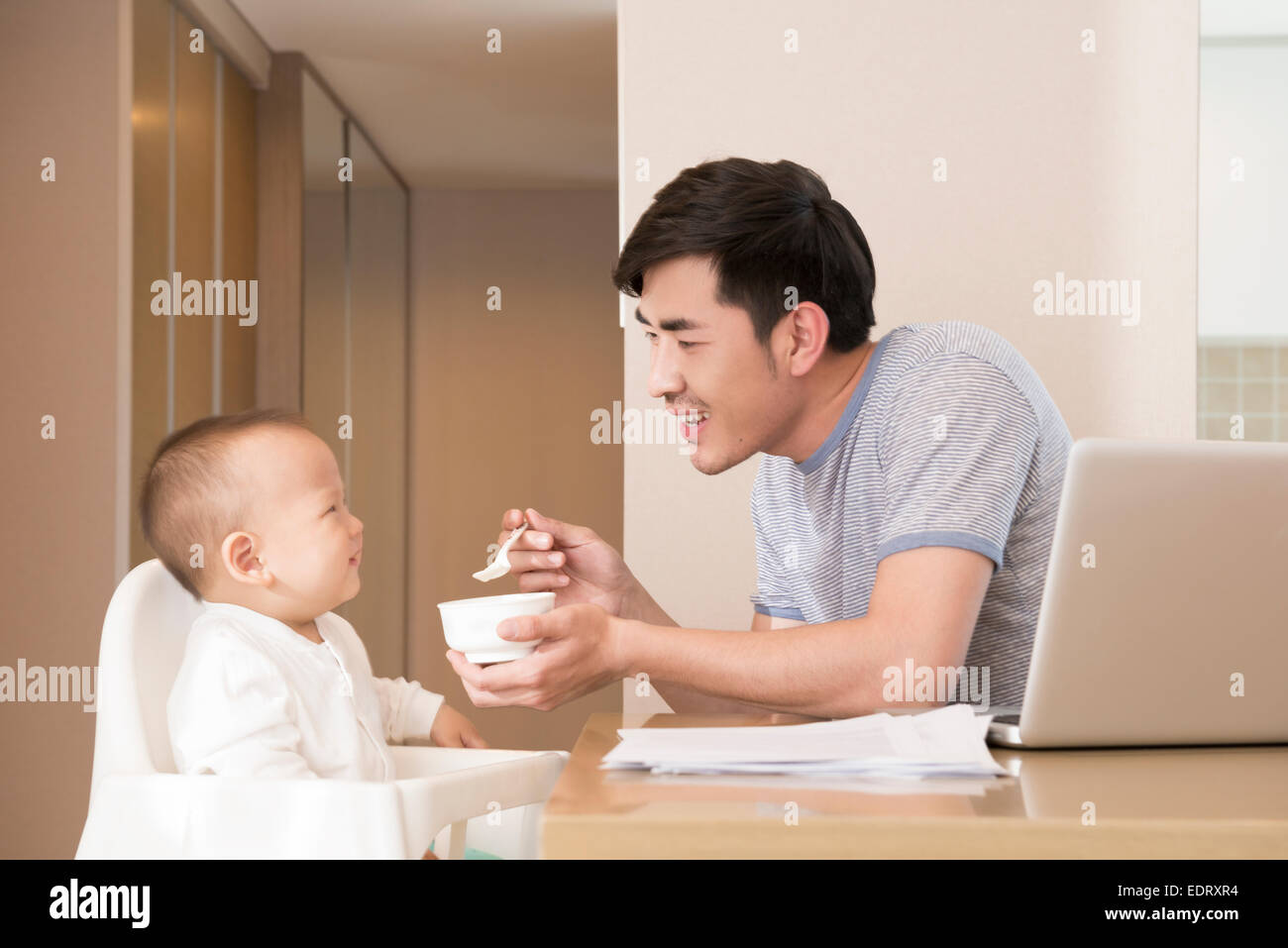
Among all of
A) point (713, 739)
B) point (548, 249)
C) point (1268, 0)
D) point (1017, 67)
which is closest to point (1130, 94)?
point (1017, 67)

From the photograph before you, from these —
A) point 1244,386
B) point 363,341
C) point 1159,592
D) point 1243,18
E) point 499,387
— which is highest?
point 1243,18

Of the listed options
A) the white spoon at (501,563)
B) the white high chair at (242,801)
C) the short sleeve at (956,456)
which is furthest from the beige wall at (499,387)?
the white high chair at (242,801)

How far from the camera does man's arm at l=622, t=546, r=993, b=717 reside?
1034 millimetres

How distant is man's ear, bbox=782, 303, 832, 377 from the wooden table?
78cm

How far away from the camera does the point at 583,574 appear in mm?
1468

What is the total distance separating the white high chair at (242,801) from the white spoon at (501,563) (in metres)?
0.21

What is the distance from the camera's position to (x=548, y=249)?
19.2 ft

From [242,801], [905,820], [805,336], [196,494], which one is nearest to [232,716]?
[242,801]

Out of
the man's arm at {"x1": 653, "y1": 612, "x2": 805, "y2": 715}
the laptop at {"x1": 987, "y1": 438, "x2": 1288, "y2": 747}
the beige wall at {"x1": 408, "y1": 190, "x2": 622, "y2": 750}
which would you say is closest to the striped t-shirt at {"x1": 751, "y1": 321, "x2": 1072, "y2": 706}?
the man's arm at {"x1": 653, "y1": 612, "x2": 805, "y2": 715}

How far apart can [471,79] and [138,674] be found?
3.77 m

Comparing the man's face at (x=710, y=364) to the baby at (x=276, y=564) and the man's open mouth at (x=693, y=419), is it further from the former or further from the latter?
the baby at (x=276, y=564)

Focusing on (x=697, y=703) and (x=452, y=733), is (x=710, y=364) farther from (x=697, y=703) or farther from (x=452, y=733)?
(x=452, y=733)

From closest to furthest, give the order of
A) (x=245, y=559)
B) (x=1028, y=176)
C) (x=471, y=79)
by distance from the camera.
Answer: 1. (x=245, y=559)
2. (x=1028, y=176)
3. (x=471, y=79)

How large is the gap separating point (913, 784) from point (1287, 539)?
0.34 metres
